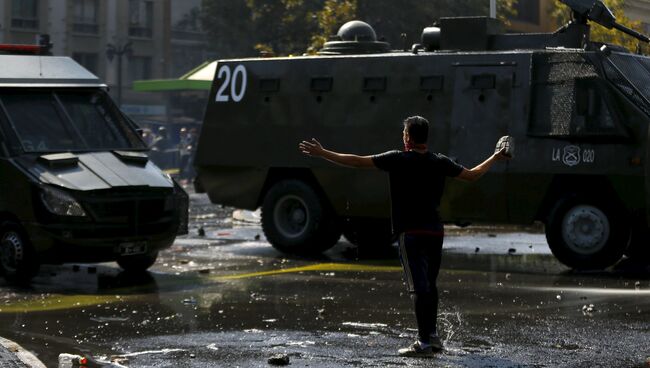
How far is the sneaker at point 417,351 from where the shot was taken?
32.2 feet

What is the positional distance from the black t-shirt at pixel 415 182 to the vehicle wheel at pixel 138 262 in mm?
6004

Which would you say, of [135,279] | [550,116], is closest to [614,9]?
[550,116]

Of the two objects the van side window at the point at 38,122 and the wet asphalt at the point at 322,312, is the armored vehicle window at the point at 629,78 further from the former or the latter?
the van side window at the point at 38,122

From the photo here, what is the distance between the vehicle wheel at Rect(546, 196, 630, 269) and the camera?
15.7 m

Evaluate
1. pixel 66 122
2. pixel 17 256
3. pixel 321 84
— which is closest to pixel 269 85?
pixel 321 84

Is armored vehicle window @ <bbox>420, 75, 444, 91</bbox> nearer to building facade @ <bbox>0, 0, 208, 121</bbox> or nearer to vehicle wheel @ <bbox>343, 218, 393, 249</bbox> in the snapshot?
vehicle wheel @ <bbox>343, 218, 393, 249</bbox>

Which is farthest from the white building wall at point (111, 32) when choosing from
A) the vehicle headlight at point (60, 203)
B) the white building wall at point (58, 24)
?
the vehicle headlight at point (60, 203)

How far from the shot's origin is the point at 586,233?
52.3 ft

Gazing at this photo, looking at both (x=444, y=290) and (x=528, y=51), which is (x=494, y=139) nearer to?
(x=528, y=51)

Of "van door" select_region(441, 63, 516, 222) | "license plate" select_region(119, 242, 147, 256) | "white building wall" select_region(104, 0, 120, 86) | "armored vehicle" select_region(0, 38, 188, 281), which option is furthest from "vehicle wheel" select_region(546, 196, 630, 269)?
"white building wall" select_region(104, 0, 120, 86)

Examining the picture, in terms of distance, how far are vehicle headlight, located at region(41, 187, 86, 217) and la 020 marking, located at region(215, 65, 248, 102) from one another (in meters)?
5.30

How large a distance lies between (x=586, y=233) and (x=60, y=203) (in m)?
5.88

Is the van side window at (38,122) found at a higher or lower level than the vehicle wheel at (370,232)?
higher

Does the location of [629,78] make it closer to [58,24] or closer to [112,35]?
[58,24]
